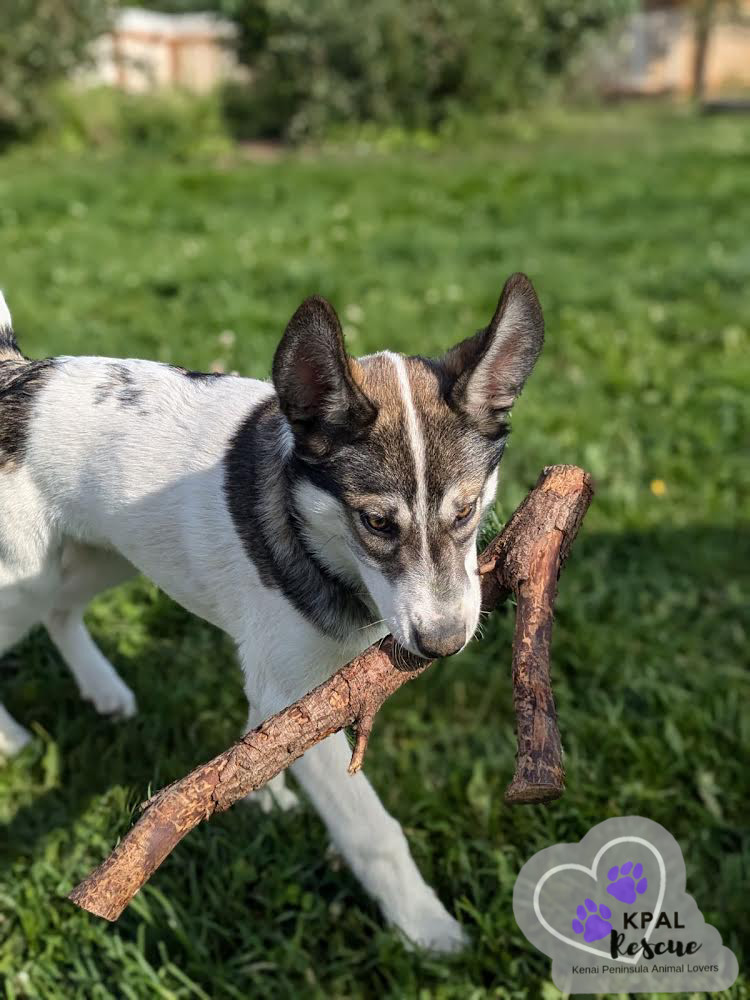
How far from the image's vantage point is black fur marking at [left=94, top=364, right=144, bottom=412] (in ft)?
9.59

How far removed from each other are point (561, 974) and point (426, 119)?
17634 mm

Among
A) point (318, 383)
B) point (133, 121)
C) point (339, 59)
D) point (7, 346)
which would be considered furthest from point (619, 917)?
point (133, 121)

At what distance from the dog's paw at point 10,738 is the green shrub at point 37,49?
1600 centimetres

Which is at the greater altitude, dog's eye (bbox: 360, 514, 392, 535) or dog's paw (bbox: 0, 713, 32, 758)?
dog's eye (bbox: 360, 514, 392, 535)

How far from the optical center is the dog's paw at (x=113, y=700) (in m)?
3.68

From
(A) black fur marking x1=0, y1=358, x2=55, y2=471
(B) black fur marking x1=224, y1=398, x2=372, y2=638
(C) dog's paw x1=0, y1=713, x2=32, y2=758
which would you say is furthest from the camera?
(C) dog's paw x1=0, y1=713, x2=32, y2=758

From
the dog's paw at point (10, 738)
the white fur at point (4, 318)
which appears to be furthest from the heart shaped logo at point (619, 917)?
the white fur at point (4, 318)

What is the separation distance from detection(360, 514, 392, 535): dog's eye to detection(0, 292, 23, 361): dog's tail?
147cm

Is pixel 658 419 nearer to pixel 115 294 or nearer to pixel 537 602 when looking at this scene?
pixel 537 602

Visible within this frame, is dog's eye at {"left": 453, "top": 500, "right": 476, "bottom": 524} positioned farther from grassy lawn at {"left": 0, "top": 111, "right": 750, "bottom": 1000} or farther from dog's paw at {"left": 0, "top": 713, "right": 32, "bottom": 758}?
dog's paw at {"left": 0, "top": 713, "right": 32, "bottom": 758}

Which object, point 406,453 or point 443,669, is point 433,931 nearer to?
point 443,669

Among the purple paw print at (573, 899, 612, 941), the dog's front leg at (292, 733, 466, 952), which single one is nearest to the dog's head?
the dog's front leg at (292, 733, 466, 952)

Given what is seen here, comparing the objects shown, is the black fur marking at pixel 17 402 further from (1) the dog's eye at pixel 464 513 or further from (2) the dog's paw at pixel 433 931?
(2) the dog's paw at pixel 433 931

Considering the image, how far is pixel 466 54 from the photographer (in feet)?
60.7
